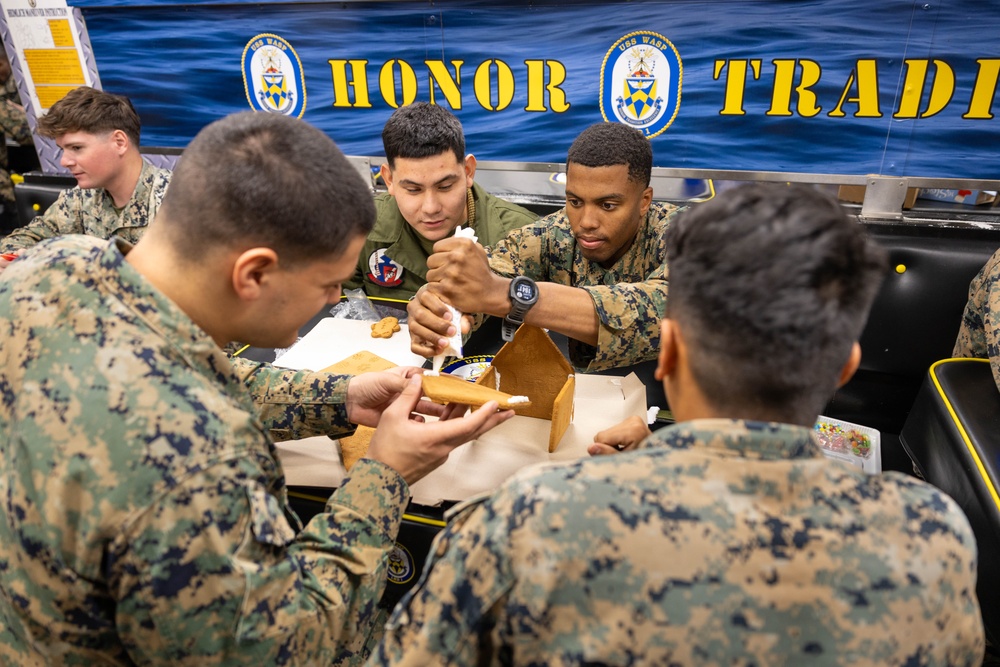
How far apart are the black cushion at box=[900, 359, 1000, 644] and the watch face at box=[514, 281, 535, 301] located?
1.22m

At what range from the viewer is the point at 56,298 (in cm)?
99

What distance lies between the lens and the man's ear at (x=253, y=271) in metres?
1.02

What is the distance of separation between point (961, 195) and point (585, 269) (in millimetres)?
2065

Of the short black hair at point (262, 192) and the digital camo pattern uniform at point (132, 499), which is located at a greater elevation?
the short black hair at point (262, 192)

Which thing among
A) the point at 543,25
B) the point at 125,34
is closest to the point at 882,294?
the point at 543,25

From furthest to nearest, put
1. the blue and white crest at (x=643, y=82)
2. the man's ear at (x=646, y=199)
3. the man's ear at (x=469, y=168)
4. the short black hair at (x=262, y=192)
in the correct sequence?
the blue and white crest at (x=643, y=82), the man's ear at (x=469, y=168), the man's ear at (x=646, y=199), the short black hair at (x=262, y=192)

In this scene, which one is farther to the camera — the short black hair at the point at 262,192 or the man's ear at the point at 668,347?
the short black hair at the point at 262,192

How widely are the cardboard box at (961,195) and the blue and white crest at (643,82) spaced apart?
51.9 inches

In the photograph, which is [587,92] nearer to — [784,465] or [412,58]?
[412,58]

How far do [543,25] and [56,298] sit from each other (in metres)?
2.86

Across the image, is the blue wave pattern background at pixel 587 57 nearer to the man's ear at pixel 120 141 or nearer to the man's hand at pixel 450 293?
the man's ear at pixel 120 141

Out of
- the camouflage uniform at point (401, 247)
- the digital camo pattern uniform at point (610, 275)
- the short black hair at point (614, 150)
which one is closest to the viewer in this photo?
the digital camo pattern uniform at point (610, 275)

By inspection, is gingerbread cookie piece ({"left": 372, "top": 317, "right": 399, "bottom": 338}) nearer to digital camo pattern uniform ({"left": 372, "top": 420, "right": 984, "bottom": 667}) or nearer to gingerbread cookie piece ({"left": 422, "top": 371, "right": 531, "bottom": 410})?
gingerbread cookie piece ({"left": 422, "top": 371, "right": 531, "bottom": 410})

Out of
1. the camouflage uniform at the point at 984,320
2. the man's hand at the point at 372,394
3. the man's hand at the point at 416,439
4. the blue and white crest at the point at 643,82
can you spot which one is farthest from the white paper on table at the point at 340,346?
the blue and white crest at the point at 643,82
